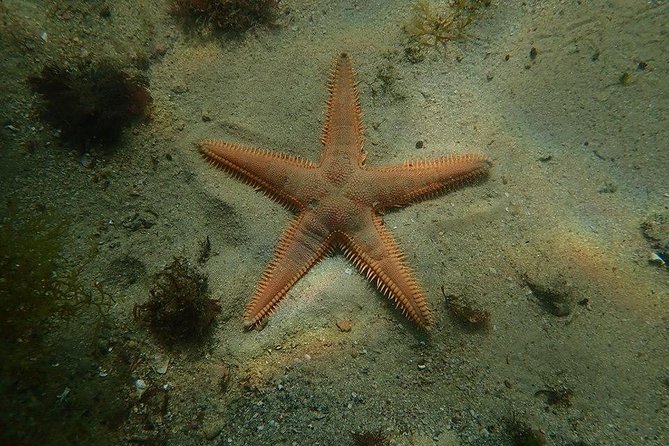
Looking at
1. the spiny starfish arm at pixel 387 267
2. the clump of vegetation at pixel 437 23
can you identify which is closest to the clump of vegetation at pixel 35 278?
the spiny starfish arm at pixel 387 267

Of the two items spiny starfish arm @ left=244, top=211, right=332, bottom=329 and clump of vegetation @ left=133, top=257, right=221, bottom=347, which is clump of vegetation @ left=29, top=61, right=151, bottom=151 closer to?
clump of vegetation @ left=133, top=257, right=221, bottom=347

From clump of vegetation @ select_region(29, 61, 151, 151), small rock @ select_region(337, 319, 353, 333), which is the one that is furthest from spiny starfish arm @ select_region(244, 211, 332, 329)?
clump of vegetation @ select_region(29, 61, 151, 151)

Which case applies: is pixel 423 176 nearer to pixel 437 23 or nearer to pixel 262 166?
Answer: pixel 262 166

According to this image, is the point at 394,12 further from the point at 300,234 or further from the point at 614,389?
the point at 614,389

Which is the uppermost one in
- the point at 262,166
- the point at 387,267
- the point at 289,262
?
the point at 262,166

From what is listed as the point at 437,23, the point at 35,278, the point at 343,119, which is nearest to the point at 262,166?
the point at 343,119

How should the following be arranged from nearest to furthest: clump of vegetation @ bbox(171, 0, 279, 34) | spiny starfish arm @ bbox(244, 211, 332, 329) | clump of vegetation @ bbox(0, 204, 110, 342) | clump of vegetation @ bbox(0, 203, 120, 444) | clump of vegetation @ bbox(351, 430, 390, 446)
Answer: clump of vegetation @ bbox(0, 203, 120, 444) → clump of vegetation @ bbox(0, 204, 110, 342) → clump of vegetation @ bbox(351, 430, 390, 446) → spiny starfish arm @ bbox(244, 211, 332, 329) → clump of vegetation @ bbox(171, 0, 279, 34)
